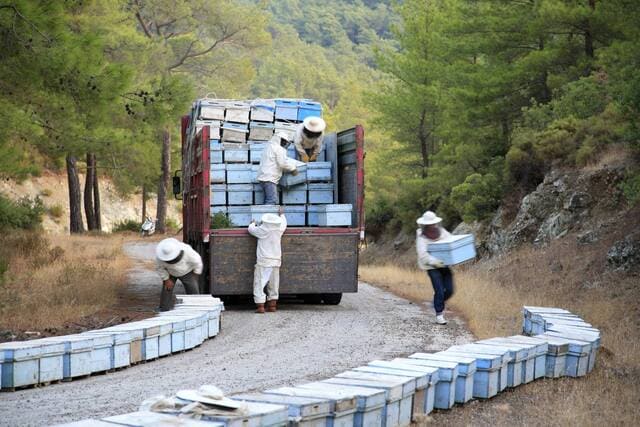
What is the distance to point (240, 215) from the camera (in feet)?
55.9

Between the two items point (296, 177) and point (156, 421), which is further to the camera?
point (296, 177)

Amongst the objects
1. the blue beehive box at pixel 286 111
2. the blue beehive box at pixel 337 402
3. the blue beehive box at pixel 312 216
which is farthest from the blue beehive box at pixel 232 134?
the blue beehive box at pixel 337 402

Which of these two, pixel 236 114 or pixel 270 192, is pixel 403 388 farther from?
pixel 236 114

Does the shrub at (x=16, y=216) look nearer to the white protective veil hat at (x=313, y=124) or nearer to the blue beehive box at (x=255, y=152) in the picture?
the blue beehive box at (x=255, y=152)

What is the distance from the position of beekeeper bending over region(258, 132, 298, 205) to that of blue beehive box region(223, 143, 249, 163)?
760 millimetres

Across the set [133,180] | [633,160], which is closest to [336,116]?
[133,180]

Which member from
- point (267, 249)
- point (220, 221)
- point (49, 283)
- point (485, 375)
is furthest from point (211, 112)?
point (485, 375)

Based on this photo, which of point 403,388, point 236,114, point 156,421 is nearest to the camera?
point 156,421

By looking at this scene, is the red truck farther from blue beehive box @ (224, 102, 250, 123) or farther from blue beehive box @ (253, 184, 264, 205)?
blue beehive box @ (224, 102, 250, 123)

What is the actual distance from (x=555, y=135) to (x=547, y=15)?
3.58 m

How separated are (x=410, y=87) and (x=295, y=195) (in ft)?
81.4

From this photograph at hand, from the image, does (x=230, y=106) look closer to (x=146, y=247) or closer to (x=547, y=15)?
(x=547, y=15)

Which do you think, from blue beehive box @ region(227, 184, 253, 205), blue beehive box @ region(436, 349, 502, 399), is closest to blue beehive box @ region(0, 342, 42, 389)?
blue beehive box @ region(436, 349, 502, 399)

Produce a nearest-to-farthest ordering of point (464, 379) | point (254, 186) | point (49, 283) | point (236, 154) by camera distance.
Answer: point (464, 379) → point (254, 186) → point (236, 154) → point (49, 283)
